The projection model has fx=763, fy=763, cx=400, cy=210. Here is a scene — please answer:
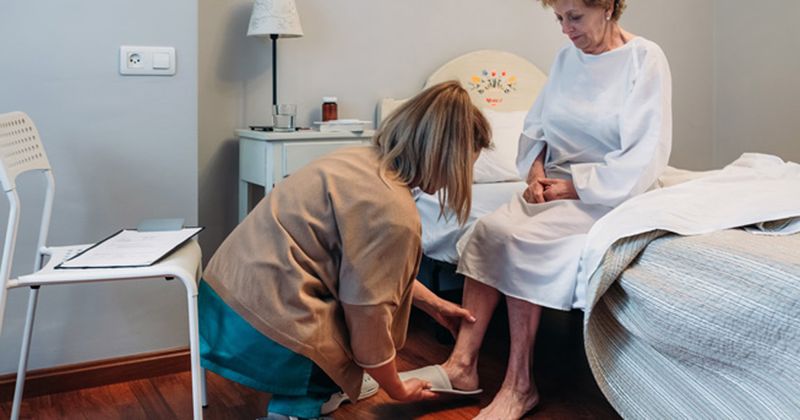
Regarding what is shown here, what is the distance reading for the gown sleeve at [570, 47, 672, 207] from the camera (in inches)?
76.4

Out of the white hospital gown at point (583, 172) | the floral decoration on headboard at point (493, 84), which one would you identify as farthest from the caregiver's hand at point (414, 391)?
the floral decoration on headboard at point (493, 84)

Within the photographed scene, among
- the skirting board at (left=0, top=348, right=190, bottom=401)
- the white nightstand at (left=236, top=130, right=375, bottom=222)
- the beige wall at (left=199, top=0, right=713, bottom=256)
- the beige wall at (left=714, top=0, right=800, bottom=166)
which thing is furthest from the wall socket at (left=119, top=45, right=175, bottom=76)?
the beige wall at (left=714, top=0, right=800, bottom=166)

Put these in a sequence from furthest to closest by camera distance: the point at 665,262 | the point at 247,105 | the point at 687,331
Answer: the point at 247,105 → the point at 665,262 → the point at 687,331

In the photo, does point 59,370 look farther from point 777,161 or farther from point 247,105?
point 777,161

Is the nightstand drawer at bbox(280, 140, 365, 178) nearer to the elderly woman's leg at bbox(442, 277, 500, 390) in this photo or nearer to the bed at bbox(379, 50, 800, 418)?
the elderly woman's leg at bbox(442, 277, 500, 390)

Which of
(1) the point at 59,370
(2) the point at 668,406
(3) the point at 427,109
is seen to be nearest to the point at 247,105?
(1) the point at 59,370

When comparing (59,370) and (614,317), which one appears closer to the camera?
(614,317)

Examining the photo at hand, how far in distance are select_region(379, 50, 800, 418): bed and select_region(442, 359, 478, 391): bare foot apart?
382 mm

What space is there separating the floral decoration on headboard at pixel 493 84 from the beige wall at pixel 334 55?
5.6 inches

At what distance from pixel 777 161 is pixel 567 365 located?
844 millimetres

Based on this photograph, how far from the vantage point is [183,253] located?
167 cm

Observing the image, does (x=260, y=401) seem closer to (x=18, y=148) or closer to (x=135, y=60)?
(x=18, y=148)

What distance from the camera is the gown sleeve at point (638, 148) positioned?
194cm

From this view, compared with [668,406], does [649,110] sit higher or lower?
higher
